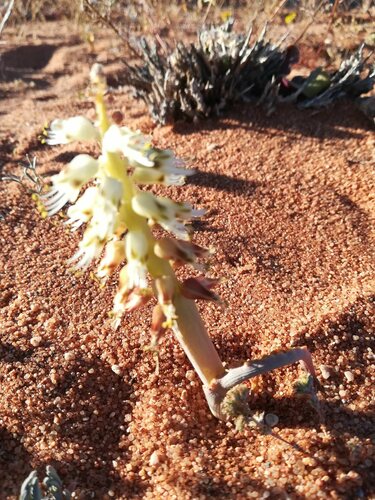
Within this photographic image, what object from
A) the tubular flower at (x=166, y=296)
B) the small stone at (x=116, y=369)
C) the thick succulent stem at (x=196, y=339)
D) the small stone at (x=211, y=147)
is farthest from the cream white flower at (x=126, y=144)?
the small stone at (x=211, y=147)

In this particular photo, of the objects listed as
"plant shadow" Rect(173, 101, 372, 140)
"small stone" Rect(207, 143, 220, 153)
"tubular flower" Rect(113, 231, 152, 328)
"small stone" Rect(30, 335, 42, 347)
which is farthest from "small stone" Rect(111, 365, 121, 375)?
"plant shadow" Rect(173, 101, 372, 140)

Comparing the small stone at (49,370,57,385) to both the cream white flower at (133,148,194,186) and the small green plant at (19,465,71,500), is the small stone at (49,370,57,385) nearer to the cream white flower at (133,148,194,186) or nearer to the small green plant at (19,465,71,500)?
the small green plant at (19,465,71,500)

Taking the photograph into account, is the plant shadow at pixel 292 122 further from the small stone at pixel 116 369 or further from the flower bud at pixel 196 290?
the flower bud at pixel 196 290

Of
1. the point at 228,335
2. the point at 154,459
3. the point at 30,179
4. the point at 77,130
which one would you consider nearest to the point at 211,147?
the point at 30,179

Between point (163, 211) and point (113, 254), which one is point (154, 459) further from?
point (163, 211)

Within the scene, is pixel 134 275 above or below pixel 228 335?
above
